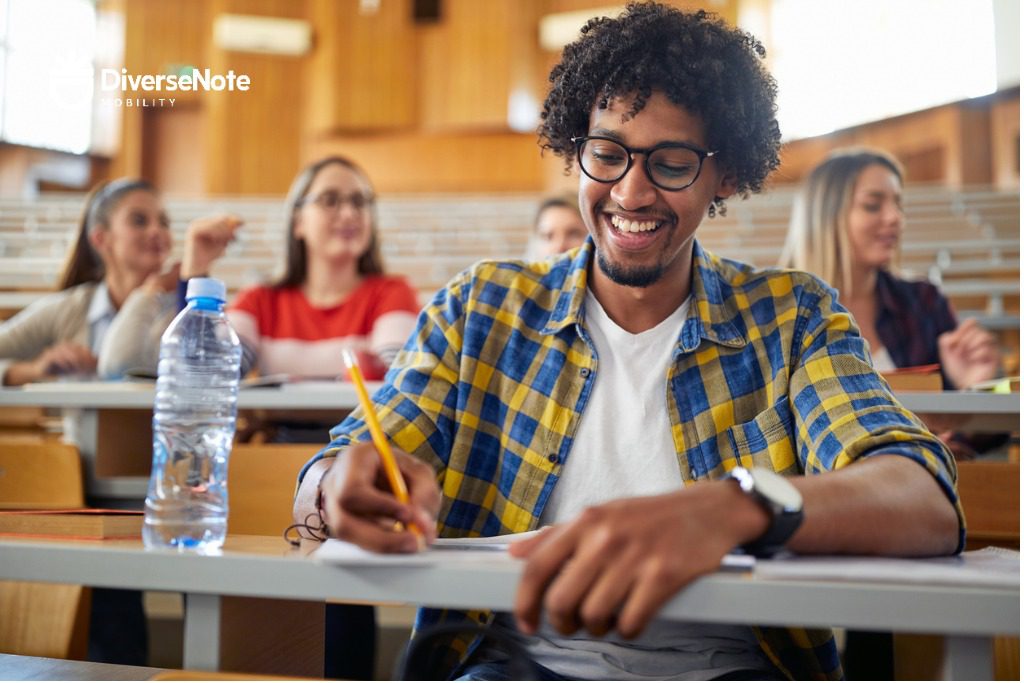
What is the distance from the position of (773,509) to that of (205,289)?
0.55 m

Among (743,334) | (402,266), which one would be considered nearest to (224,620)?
(743,334)

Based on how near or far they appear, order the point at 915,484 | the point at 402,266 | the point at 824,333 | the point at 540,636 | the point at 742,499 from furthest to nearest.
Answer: the point at 402,266
the point at 824,333
the point at 540,636
the point at 915,484
the point at 742,499

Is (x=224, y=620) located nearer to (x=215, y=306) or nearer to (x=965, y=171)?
(x=215, y=306)

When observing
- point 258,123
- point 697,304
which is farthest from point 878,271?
point 258,123

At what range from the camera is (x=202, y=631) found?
0.73m

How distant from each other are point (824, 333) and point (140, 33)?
389 inches

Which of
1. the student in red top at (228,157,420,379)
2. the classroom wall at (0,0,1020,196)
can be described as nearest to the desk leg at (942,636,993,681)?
the student in red top at (228,157,420,379)

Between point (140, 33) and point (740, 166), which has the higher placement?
→ point (140, 33)

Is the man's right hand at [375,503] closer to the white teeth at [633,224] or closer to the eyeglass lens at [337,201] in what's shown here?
the white teeth at [633,224]

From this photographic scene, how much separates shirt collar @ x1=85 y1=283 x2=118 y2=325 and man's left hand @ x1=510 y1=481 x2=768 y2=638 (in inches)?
97.1

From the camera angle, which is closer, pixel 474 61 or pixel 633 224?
pixel 633 224

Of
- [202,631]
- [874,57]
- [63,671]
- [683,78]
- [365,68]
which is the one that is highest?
[365,68]

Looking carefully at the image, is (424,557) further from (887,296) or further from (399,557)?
(887,296)

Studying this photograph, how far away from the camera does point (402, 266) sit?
5.93 m
